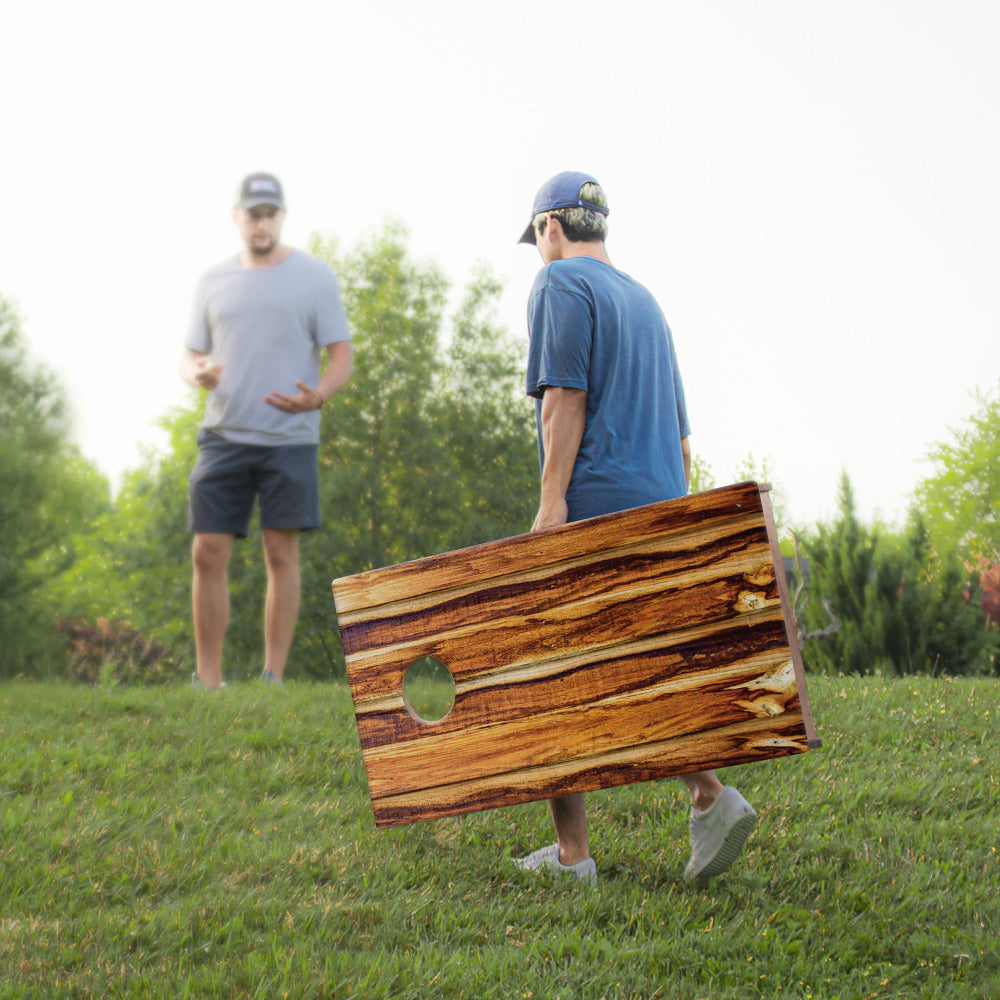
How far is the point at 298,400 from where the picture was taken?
5.38 m

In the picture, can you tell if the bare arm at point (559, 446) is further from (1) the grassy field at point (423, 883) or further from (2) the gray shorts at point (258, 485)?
(2) the gray shorts at point (258, 485)

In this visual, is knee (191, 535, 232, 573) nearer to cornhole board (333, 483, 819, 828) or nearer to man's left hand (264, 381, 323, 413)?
man's left hand (264, 381, 323, 413)

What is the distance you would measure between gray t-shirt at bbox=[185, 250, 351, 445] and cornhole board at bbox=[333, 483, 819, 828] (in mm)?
3092

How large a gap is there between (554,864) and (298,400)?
3188 millimetres

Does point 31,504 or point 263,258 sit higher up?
point 31,504

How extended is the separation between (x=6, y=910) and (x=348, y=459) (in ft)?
39.2

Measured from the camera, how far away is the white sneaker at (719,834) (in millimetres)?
2889

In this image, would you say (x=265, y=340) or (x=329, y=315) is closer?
(x=265, y=340)

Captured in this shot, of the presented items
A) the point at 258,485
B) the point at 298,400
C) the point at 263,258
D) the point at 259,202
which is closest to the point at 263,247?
the point at 263,258

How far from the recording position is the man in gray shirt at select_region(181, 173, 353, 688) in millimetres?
5422

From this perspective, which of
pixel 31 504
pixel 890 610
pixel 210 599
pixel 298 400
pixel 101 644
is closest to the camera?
pixel 298 400

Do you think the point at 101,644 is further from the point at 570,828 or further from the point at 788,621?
the point at 788,621

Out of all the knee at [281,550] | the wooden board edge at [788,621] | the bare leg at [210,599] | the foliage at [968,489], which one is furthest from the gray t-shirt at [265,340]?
the foliage at [968,489]

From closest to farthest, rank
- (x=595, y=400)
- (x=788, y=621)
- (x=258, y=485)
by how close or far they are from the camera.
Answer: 1. (x=788, y=621)
2. (x=595, y=400)
3. (x=258, y=485)
